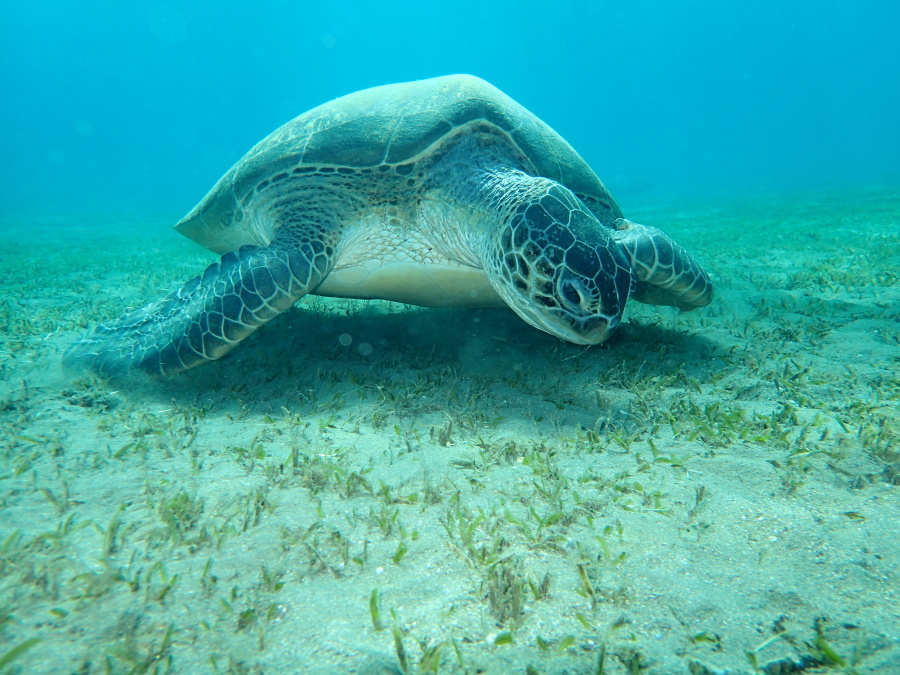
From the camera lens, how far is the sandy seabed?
123 centimetres

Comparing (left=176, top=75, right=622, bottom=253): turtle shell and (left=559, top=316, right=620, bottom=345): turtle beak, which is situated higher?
(left=176, top=75, right=622, bottom=253): turtle shell

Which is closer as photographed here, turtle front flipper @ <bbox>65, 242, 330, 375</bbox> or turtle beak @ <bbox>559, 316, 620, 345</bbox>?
turtle beak @ <bbox>559, 316, 620, 345</bbox>

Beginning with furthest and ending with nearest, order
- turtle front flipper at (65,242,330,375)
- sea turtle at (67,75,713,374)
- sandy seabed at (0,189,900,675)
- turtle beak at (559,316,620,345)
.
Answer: turtle front flipper at (65,242,330,375), sea turtle at (67,75,713,374), turtle beak at (559,316,620,345), sandy seabed at (0,189,900,675)

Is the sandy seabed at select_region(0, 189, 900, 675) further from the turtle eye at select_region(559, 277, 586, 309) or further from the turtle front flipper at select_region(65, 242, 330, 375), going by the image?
the turtle eye at select_region(559, 277, 586, 309)

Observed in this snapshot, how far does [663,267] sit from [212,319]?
3094 millimetres

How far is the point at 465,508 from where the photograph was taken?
174 cm

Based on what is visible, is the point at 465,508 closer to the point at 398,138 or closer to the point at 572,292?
the point at 572,292

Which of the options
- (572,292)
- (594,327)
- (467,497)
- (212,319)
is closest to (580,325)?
(594,327)

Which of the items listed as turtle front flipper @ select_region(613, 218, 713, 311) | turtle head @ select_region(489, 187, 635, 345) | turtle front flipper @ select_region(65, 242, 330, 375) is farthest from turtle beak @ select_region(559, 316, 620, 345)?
turtle front flipper @ select_region(65, 242, 330, 375)

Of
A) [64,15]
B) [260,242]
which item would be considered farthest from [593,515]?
[64,15]

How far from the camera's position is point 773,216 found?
12.7 metres

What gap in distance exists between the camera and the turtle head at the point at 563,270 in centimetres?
248

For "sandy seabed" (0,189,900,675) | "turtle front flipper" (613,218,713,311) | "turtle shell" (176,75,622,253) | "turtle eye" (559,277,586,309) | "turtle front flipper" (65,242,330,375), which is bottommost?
"sandy seabed" (0,189,900,675)

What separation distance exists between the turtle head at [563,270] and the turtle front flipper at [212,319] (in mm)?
1444
